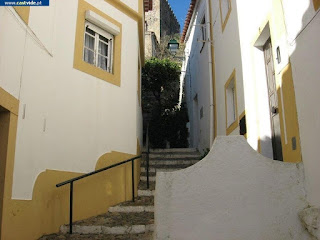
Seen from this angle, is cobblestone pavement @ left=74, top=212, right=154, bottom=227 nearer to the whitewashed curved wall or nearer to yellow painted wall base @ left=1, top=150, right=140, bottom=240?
yellow painted wall base @ left=1, top=150, right=140, bottom=240

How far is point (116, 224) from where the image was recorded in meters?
5.69

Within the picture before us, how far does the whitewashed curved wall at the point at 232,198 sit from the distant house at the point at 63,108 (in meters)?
2.26

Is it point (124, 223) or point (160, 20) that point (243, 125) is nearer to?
point (124, 223)

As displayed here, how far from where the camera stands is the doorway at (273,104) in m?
5.37

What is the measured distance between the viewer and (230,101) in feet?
25.8

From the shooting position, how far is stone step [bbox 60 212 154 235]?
5.36 meters

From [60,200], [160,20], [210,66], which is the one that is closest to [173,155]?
[210,66]

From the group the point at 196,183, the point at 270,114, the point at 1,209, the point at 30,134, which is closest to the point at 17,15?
the point at 30,134

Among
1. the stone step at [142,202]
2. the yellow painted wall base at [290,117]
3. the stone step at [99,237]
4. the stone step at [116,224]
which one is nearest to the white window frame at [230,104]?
the stone step at [142,202]

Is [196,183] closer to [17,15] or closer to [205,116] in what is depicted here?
[17,15]

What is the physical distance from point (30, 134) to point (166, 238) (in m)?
2.75

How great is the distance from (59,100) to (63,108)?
163mm

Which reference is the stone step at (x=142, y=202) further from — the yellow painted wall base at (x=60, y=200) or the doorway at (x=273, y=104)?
the doorway at (x=273, y=104)

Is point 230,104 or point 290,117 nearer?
point 290,117
